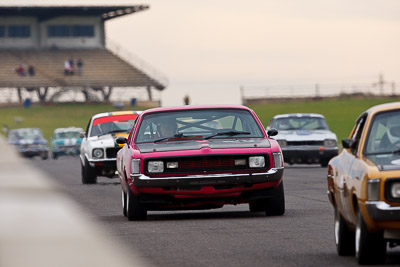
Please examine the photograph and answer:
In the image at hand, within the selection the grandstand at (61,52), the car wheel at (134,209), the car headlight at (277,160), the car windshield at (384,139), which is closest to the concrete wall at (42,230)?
the car windshield at (384,139)

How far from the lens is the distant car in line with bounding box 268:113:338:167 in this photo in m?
32.1

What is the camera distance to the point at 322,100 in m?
90.0

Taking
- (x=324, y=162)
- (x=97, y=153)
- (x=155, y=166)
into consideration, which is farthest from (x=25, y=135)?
(x=155, y=166)

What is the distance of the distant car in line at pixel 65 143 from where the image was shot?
57.5 metres

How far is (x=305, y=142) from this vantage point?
32.3m

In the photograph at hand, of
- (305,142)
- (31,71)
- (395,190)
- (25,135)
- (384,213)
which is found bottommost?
(31,71)

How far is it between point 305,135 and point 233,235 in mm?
21412

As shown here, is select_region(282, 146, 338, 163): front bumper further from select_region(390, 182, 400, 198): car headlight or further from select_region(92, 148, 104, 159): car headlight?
select_region(390, 182, 400, 198): car headlight

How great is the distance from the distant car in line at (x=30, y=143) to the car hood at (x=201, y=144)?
144 ft

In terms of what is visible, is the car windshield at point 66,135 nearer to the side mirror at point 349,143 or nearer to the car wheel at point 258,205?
the car wheel at point 258,205

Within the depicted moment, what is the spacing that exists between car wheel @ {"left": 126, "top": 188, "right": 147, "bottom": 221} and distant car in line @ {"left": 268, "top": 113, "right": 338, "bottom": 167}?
1865 centimetres

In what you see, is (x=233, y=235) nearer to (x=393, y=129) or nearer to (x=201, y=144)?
(x=201, y=144)

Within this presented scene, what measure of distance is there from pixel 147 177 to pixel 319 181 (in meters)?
12.1

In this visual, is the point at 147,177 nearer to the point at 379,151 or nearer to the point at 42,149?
the point at 379,151
